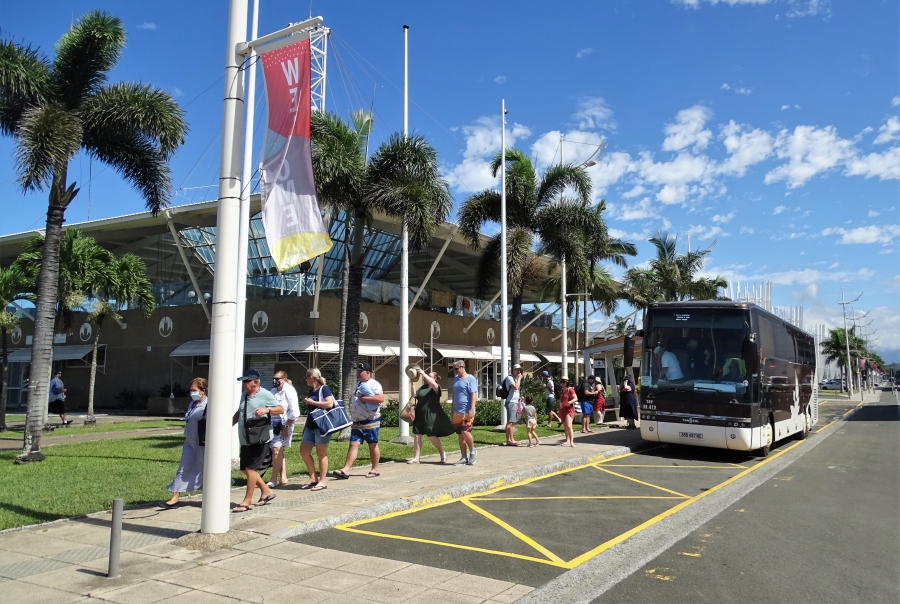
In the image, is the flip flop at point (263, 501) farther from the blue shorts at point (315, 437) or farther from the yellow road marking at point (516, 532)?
the yellow road marking at point (516, 532)

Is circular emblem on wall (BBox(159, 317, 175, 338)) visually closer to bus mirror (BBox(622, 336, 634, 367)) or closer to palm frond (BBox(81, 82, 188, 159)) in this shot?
palm frond (BBox(81, 82, 188, 159))

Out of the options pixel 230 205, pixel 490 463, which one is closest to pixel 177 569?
pixel 230 205

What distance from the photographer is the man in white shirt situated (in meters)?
14.2

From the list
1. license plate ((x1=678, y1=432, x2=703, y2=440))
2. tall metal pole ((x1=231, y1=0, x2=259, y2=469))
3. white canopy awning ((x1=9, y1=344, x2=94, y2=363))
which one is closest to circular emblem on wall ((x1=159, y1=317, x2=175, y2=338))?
Result: white canopy awning ((x1=9, y1=344, x2=94, y2=363))

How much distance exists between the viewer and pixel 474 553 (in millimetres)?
6441

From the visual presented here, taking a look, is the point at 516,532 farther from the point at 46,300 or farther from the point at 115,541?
the point at 46,300

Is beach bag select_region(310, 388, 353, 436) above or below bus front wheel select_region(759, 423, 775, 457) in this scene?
above

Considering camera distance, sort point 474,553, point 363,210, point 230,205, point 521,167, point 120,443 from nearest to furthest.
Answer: point 474,553 < point 230,205 < point 120,443 < point 363,210 < point 521,167

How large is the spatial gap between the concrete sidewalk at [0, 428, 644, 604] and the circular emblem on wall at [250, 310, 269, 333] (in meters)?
18.9

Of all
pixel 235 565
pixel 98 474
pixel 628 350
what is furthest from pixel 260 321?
pixel 235 565

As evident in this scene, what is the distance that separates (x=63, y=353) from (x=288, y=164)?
3092cm

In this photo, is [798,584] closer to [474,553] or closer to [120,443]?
[474,553]

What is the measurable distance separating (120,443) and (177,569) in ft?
37.1

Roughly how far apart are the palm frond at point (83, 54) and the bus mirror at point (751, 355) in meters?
14.4
